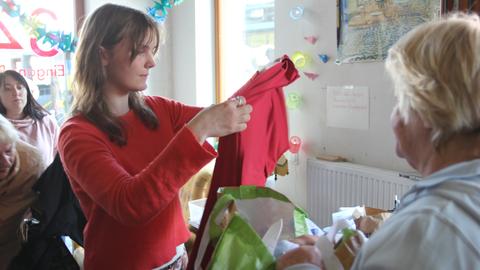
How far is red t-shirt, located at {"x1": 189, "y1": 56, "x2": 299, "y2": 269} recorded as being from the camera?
1.26 m

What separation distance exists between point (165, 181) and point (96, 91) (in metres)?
0.37

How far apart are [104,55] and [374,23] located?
68.0 inches

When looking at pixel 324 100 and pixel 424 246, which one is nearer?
pixel 424 246

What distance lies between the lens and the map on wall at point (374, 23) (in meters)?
2.26

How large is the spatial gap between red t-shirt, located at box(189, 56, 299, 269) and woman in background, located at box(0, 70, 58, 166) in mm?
2030

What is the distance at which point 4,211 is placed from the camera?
178 centimetres

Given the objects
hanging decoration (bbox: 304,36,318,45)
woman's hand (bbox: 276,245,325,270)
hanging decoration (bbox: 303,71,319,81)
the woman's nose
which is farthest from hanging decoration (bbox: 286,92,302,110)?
woman's hand (bbox: 276,245,325,270)

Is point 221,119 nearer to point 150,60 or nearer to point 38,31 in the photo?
point 150,60

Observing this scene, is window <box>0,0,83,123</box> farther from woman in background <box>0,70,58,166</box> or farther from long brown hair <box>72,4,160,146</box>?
long brown hair <box>72,4,160,146</box>

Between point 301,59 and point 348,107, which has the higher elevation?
point 301,59

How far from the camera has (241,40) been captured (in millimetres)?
3770

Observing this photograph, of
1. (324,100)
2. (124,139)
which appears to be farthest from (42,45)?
(124,139)

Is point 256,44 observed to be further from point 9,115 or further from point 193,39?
point 9,115

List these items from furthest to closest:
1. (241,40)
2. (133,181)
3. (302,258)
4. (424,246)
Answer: (241,40)
(133,181)
(302,258)
(424,246)
